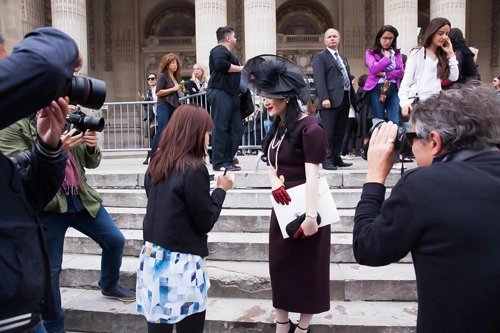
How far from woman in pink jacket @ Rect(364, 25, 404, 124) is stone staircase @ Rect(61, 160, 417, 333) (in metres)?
2.01

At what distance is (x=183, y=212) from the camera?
8.45ft

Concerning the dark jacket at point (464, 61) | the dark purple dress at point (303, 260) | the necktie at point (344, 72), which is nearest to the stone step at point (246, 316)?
the dark purple dress at point (303, 260)

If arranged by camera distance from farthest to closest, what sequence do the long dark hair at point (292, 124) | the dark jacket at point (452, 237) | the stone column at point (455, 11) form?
the stone column at point (455, 11) < the long dark hair at point (292, 124) < the dark jacket at point (452, 237)

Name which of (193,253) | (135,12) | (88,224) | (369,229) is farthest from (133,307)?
(135,12)

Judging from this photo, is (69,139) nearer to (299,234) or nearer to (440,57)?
(299,234)

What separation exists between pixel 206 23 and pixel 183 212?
50.9 feet

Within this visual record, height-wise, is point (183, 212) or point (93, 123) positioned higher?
point (93, 123)

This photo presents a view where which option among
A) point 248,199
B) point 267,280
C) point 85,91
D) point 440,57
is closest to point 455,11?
point 440,57

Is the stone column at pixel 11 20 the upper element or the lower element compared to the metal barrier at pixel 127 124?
upper

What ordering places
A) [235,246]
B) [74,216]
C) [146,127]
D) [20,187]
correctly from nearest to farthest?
[20,187] < [74,216] < [235,246] < [146,127]

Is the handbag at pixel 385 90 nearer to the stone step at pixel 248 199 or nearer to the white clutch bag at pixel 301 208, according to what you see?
the stone step at pixel 248 199

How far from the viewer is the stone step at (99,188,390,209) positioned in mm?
5180

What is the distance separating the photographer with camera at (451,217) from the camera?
146 cm

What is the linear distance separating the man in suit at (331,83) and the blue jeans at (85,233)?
3.41m
